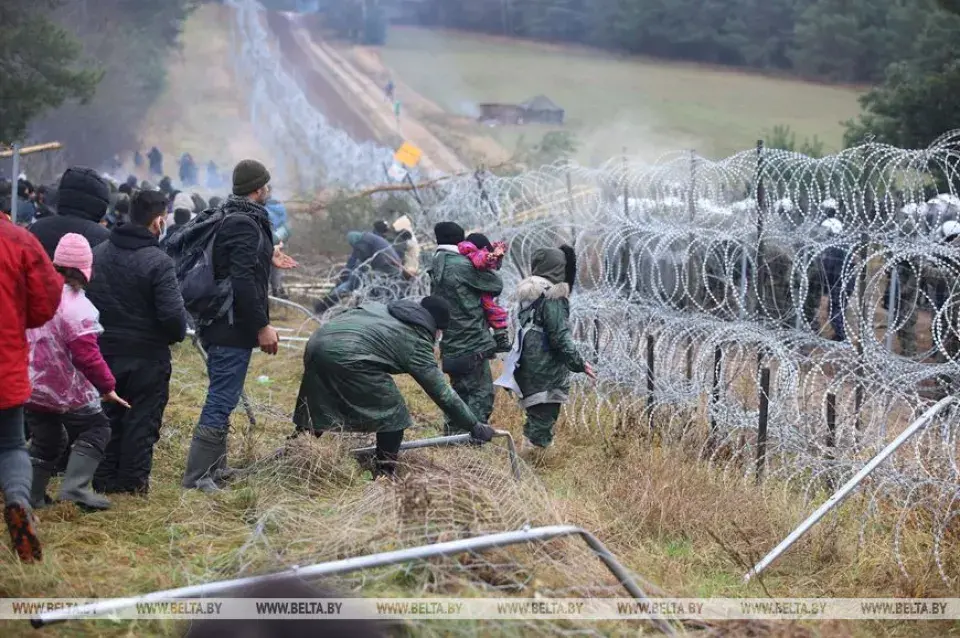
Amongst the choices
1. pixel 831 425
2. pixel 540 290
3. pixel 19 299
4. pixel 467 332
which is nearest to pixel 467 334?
pixel 467 332

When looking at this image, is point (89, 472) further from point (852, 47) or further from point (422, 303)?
point (852, 47)

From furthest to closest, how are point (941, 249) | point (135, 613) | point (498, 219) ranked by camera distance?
1. point (498, 219)
2. point (941, 249)
3. point (135, 613)

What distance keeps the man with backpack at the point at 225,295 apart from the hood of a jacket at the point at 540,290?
1.82m

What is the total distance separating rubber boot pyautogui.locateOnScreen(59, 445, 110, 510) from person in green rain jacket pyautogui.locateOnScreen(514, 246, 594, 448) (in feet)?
9.14

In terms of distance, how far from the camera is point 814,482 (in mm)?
6254

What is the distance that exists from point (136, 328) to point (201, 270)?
0.44 meters

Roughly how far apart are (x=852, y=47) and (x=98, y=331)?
3160 centimetres

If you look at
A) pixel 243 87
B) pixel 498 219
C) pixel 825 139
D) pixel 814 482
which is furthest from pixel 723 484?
pixel 243 87

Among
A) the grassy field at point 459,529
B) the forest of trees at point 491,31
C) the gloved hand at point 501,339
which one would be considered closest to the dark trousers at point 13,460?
the grassy field at point 459,529

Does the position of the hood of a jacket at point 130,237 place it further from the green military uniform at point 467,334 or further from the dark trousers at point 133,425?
the green military uniform at point 467,334

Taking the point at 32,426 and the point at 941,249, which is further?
the point at 941,249

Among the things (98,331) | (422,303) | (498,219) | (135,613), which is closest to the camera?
(135,613)

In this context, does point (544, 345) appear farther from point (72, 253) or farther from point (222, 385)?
point (72, 253)

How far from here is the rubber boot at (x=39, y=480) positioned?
4746mm
